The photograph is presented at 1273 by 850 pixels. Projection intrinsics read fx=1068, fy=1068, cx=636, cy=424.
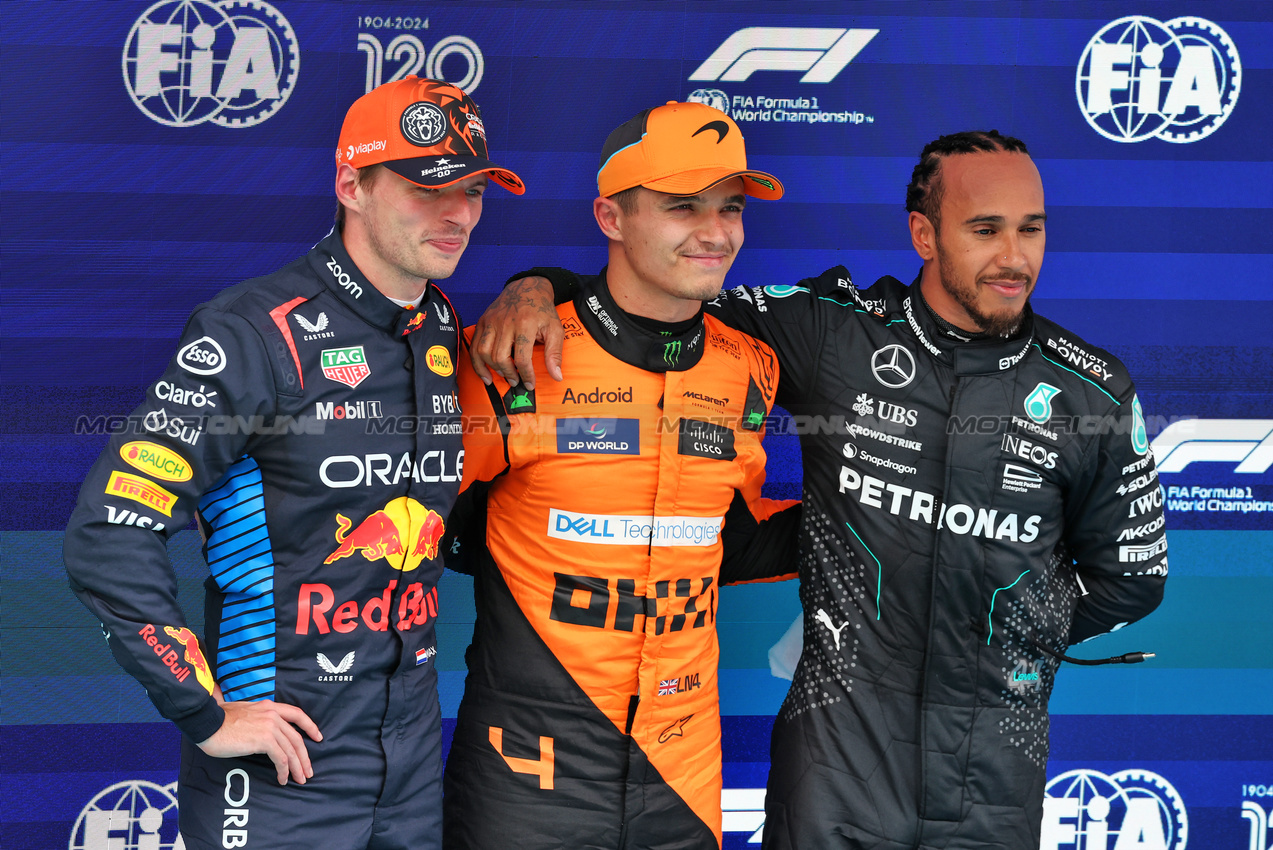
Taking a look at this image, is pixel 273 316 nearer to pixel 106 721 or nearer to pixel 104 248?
pixel 104 248

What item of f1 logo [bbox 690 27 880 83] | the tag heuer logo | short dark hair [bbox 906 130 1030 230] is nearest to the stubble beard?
short dark hair [bbox 906 130 1030 230]

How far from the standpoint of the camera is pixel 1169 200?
→ 10.5 ft

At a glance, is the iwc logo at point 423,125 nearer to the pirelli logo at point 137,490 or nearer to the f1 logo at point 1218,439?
the pirelli logo at point 137,490

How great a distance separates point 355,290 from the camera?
83.5 inches

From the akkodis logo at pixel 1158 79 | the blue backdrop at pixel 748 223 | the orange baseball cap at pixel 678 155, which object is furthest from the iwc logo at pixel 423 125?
the akkodis logo at pixel 1158 79

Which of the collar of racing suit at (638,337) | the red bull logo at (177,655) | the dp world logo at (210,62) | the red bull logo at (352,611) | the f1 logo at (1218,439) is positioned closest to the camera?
the red bull logo at (177,655)

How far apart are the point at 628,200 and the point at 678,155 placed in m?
0.14

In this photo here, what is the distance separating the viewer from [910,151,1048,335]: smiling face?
2402 millimetres

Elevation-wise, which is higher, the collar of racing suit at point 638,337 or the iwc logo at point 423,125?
the iwc logo at point 423,125

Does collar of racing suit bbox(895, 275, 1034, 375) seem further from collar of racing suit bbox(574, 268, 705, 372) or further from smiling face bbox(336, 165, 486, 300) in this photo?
smiling face bbox(336, 165, 486, 300)

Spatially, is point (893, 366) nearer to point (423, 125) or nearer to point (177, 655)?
point (423, 125)

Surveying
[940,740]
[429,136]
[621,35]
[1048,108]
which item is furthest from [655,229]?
[1048,108]

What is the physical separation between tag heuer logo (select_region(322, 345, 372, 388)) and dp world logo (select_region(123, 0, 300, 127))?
1.26 metres

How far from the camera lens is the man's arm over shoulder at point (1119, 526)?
2.43 metres
